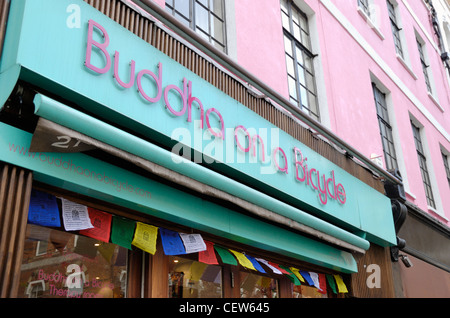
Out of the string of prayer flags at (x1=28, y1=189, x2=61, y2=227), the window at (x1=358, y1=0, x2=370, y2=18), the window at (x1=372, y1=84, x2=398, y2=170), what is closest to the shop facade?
the string of prayer flags at (x1=28, y1=189, x2=61, y2=227)

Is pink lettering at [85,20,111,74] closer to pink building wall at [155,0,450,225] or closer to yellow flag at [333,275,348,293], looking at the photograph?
pink building wall at [155,0,450,225]

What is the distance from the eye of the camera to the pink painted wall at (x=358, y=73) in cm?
673

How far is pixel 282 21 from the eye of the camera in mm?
7734

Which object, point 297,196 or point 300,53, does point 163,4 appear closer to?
point 297,196

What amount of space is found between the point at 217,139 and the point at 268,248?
1469mm

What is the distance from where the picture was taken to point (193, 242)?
4.43 meters

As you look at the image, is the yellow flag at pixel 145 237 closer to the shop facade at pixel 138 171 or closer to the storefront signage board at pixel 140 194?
the shop facade at pixel 138 171

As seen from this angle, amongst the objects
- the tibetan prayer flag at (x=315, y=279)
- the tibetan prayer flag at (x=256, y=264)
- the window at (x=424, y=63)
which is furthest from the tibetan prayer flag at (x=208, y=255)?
the window at (x=424, y=63)

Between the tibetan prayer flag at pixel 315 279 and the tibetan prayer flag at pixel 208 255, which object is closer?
the tibetan prayer flag at pixel 208 255

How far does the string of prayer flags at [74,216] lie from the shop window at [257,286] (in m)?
2.42

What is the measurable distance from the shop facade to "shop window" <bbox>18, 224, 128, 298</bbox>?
0.4 inches

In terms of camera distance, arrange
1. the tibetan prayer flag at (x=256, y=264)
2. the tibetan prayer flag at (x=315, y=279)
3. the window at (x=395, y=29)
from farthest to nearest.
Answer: the window at (x=395, y=29) < the tibetan prayer flag at (x=315, y=279) < the tibetan prayer flag at (x=256, y=264)

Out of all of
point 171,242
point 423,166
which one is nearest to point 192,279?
point 171,242

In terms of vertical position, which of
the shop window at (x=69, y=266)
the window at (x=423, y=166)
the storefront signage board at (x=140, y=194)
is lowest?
the shop window at (x=69, y=266)
